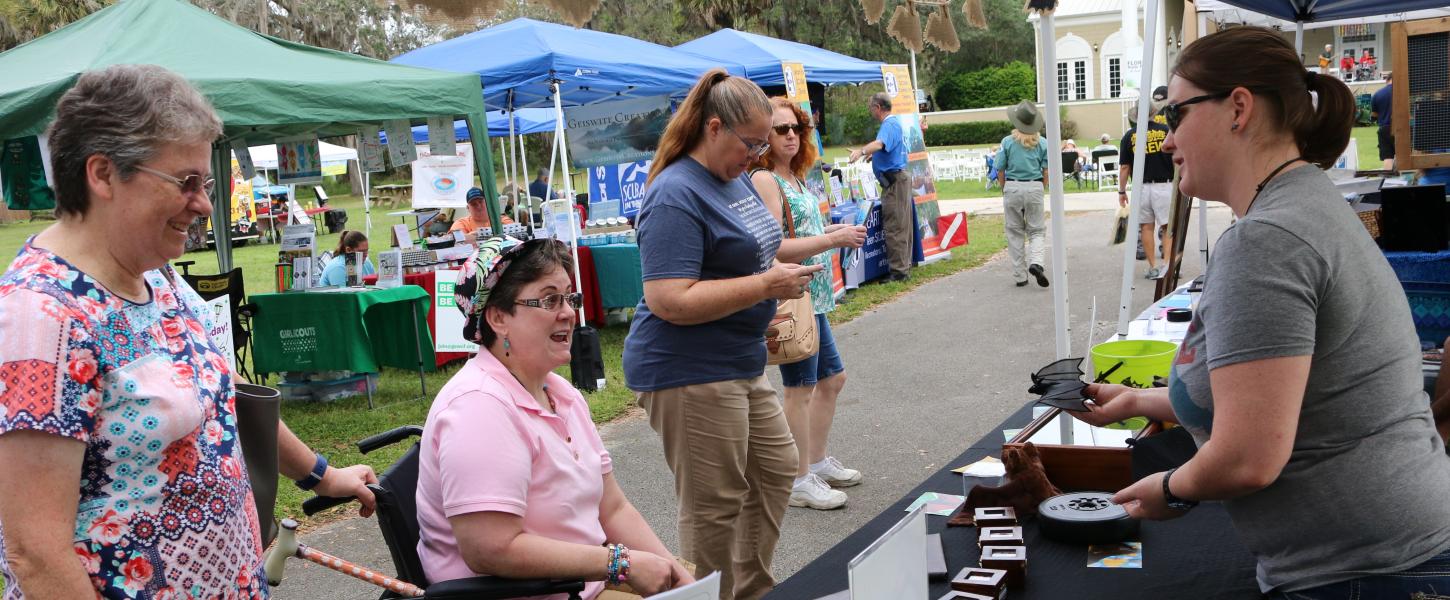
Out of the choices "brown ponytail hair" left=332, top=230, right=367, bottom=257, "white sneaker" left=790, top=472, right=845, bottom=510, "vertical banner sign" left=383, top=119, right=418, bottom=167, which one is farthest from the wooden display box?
"brown ponytail hair" left=332, top=230, right=367, bottom=257

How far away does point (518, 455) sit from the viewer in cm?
211

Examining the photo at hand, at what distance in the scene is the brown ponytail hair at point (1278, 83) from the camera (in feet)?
5.13

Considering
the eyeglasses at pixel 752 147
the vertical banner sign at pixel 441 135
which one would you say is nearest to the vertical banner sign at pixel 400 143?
the vertical banner sign at pixel 441 135

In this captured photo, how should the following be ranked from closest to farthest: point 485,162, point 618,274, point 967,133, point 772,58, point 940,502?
point 940,502 → point 485,162 → point 618,274 → point 772,58 → point 967,133

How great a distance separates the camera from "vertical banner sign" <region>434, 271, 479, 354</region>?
7930mm

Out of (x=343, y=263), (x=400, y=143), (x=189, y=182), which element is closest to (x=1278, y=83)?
(x=189, y=182)

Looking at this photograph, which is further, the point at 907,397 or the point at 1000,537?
the point at 907,397

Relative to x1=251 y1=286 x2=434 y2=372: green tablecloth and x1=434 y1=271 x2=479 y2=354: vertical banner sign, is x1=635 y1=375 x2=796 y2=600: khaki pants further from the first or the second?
x1=434 y1=271 x2=479 y2=354: vertical banner sign

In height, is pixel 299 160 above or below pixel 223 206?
above

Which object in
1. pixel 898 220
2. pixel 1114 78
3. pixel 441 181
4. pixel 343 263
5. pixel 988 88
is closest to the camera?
pixel 343 263

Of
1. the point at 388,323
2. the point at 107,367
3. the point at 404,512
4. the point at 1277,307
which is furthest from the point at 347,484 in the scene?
the point at 388,323

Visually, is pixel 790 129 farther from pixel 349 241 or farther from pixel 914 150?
pixel 914 150

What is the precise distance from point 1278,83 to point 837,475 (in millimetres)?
3747

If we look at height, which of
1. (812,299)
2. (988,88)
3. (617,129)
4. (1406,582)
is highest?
(988,88)
